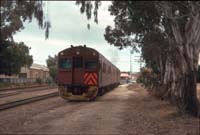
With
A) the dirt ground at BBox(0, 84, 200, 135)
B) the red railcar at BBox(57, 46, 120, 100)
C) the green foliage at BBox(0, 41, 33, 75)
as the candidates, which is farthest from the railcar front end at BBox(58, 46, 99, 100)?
the green foliage at BBox(0, 41, 33, 75)

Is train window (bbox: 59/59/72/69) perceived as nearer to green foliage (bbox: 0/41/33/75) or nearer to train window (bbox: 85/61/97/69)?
train window (bbox: 85/61/97/69)

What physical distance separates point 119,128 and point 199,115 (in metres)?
4.60

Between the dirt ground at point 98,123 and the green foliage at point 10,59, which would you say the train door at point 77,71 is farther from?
the green foliage at point 10,59

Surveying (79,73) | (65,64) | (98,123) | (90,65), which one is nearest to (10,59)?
(65,64)

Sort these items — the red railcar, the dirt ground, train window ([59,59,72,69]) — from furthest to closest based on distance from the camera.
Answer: train window ([59,59,72,69])
the red railcar
the dirt ground

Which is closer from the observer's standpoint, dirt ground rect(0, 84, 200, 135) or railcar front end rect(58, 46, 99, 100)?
dirt ground rect(0, 84, 200, 135)

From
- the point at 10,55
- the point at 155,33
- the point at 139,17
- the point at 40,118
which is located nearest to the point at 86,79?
the point at 155,33

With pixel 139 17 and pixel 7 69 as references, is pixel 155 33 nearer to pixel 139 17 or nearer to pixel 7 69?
pixel 139 17

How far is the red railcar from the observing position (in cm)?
3312

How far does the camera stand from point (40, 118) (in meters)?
20.7

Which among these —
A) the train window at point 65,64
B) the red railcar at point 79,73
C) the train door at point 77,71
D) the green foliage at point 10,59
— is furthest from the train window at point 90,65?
the green foliage at point 10,59

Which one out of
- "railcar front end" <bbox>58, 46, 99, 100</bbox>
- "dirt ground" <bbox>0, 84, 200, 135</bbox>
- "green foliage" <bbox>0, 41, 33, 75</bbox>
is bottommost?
"dirt ground" <bbox>0, 84, 200, 135</bbox>

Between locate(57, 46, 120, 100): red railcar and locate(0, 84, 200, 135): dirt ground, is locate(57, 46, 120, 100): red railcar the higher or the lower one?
the higher one

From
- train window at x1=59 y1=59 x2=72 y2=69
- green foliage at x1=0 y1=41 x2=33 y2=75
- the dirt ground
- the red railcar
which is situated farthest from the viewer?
green foliage at x1=0 y1=41 x2=33 y2=75
